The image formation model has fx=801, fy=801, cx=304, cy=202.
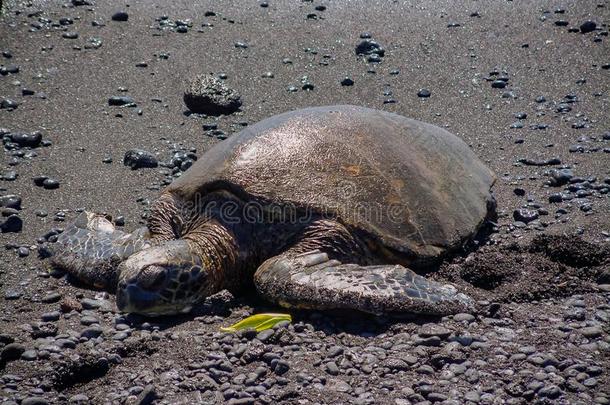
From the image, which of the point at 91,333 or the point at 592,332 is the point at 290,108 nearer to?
the point at 91,333

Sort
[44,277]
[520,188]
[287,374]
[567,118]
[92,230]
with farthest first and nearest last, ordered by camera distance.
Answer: [567,118], [520,188], [92,230], [44,277], [287,374]

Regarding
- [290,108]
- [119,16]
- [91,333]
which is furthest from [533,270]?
[119,16]

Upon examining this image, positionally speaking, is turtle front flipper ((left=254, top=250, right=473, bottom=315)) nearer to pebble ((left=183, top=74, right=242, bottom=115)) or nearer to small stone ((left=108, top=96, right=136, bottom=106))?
pebble ((left=183, top=74, right=242, bottom=115))

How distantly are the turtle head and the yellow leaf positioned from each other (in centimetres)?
47

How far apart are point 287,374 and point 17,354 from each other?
1605mm

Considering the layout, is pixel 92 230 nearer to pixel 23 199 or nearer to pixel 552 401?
pixel 23 199

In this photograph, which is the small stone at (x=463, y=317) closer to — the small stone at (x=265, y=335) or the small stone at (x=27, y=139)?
the small stone at (x=265, y=335)

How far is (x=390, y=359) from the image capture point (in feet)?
14.3

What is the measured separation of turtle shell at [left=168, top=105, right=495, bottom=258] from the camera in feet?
17.9

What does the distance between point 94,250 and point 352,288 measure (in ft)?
6.68

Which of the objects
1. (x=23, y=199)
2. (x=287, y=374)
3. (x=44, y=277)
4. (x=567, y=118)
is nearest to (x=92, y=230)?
(x=44, y=277)

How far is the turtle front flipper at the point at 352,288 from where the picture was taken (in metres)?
Answer: 4.79

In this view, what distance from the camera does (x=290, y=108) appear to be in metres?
8.61

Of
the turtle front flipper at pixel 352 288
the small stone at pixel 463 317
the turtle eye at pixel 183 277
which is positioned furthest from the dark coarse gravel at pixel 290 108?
the turtle eye at pixel 183 277
